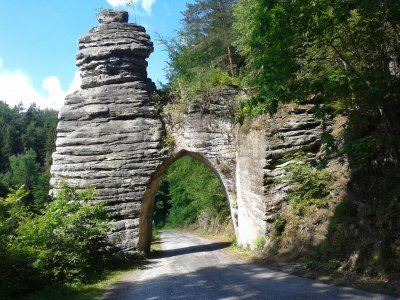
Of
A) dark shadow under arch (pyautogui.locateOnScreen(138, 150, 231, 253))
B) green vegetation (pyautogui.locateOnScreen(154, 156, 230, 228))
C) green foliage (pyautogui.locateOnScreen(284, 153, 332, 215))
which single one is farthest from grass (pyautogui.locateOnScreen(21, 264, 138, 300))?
green vegetation (pyautogui.locateOnScreen(154, 156, 230, 228))

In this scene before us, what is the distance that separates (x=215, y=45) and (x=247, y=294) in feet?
57.8

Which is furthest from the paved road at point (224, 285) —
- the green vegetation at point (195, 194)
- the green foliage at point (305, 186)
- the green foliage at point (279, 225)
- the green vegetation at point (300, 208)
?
the green vegetation at point (195, 194)

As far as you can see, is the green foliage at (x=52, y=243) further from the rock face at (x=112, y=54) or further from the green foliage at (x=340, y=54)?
the green foliage at (x=340, y=54)

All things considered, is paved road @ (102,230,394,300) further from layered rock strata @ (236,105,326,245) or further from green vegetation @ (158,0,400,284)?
layered rock strata @ (236,105,326,245)

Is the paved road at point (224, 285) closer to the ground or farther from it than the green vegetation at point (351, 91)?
closer to the ground

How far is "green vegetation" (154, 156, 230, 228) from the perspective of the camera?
88.9 ft

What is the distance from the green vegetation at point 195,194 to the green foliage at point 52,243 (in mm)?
13556

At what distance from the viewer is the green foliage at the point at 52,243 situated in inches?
346

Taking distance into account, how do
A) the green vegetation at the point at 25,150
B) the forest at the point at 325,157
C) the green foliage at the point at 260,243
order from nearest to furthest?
1. the forest at the point at 325,157
2. the green foliage at the point at 260,243
3. the green vegetation at the point at 25,150

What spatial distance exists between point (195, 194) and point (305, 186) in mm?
18898

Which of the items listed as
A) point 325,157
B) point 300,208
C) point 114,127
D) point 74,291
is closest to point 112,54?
point 114,127

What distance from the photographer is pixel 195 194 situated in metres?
30.2

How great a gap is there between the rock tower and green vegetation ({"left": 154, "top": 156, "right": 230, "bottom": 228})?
35.4 feet

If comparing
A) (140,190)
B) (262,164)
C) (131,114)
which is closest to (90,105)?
(131,114)
